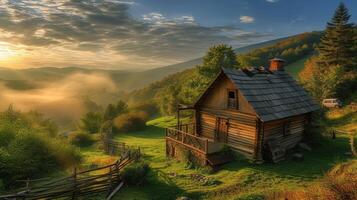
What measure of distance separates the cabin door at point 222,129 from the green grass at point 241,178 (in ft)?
9.22

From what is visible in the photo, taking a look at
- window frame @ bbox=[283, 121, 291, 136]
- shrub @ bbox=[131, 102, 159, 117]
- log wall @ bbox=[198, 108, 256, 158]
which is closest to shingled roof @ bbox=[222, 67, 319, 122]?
window frame @ bbox=[283, 121, 291, 136]

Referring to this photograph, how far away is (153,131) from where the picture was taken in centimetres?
5084

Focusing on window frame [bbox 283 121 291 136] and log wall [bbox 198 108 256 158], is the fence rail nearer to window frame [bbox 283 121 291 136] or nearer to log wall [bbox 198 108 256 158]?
log wall [bbox 198 108 256 158]

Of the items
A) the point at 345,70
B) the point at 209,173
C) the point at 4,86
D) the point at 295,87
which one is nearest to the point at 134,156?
the point at 209,173

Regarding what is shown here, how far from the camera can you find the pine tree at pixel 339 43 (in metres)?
53.4

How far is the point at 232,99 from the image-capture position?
23.0 m

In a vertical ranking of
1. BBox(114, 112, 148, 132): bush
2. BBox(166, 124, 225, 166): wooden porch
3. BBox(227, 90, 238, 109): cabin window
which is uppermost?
BBox(227, 90, 238, 109): cabin window

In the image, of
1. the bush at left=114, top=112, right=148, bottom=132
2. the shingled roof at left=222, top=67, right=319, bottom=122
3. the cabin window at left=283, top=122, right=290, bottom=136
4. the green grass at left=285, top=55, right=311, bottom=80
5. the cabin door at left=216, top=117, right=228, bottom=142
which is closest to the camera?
the shingled roof at left=222, top=67, right=319, bottom=122

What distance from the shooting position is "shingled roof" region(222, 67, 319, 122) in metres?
21.0

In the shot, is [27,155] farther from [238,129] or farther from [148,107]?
[148,107]

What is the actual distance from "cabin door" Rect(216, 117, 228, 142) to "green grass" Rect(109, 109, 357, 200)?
2812mm

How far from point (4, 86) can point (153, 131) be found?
118 metres

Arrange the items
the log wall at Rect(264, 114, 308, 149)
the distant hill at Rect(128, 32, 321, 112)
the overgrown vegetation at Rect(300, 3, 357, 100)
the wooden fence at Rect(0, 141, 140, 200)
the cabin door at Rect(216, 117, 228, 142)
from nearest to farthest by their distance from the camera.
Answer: the wooden fence at Rect(0, 141, 140, 200) → the log wall at Rect(264, 114, 308, 149) → the cabin door at Rect(216, 117, 228, 142) → the overgrown vegetation at Rect(300, 3, 357, 100) → the distant hill at Rect(128, 32, 321, 112)

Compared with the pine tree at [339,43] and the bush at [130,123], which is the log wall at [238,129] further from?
the pine tree at [339,43]
